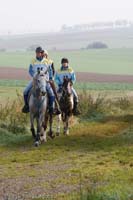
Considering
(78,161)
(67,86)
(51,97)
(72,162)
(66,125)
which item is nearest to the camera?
(72,162)

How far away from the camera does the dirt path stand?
56647 mm

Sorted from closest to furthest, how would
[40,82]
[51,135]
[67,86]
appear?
[40,82] < [67,86] < [51,135]

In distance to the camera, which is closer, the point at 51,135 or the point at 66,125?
the point at 51,135

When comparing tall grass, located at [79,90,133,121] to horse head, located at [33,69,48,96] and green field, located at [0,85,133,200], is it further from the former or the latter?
horse head, located at [33,69,48,96]

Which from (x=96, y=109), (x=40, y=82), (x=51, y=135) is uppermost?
(x=40, y=82)

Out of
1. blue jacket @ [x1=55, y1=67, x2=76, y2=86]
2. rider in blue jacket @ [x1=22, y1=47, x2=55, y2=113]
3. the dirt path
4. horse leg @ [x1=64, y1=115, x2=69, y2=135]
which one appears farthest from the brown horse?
the dirt path

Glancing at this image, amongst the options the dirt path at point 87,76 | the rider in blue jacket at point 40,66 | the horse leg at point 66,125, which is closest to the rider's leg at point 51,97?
the rider in blue jacket at point 40,66

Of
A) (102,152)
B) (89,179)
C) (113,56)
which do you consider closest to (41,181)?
(89,179)

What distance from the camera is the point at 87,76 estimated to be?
60781mm

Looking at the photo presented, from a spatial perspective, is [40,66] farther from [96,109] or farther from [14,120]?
[96,109]

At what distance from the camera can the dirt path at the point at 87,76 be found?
5665cm

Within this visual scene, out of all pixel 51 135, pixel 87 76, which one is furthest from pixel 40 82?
pixel 87 76

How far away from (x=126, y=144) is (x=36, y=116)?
2556 millimetres

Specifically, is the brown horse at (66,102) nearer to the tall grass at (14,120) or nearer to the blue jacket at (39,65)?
the blue jacket at (39,65)
